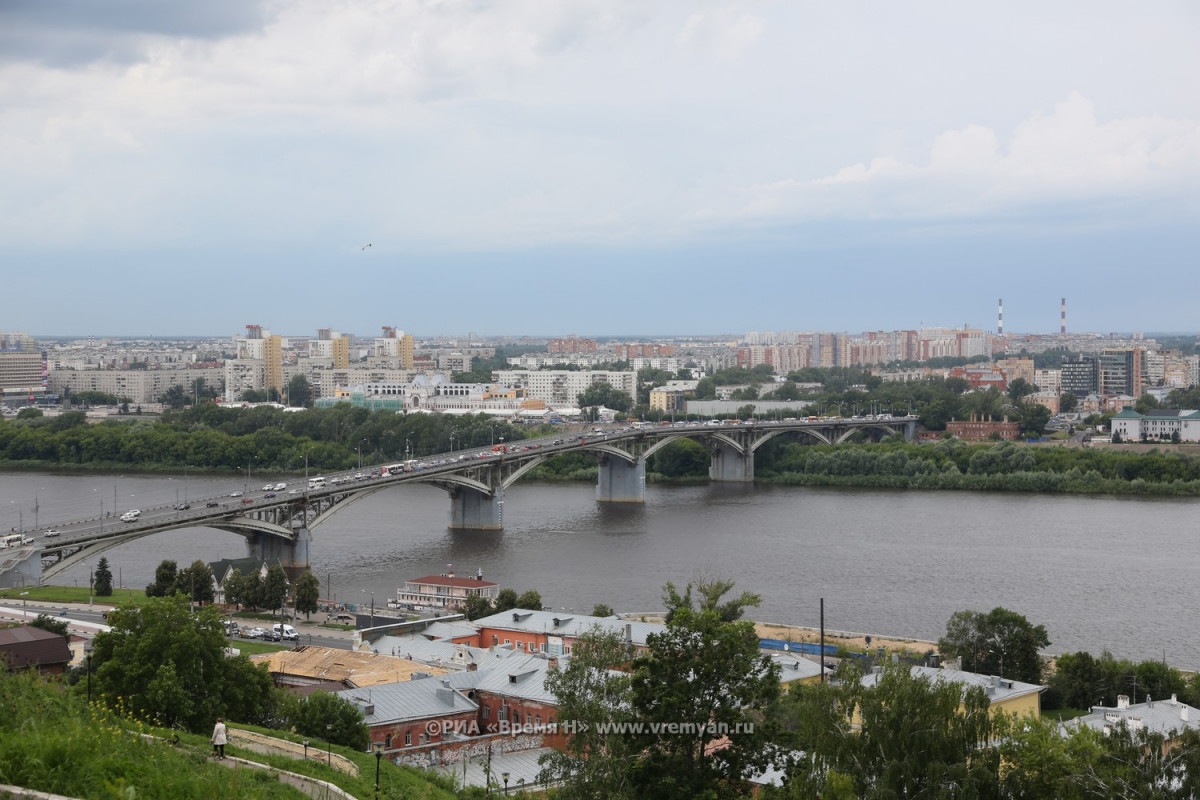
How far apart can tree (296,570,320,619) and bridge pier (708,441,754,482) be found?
72.3 feet

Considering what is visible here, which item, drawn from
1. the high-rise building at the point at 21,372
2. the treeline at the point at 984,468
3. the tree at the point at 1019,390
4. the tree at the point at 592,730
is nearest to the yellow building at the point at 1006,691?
the tree at the point at 592,730

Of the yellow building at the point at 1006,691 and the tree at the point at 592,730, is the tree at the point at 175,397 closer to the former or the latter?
the yellow building at the point at 1006,691

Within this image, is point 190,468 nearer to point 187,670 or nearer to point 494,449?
point 494,449

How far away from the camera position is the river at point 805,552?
18.4m

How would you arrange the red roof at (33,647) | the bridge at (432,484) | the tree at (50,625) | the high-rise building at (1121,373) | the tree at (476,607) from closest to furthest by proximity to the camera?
the red roof at (33,647) < the tree at (50,625) < the tree at (476,607) < the bridge at (432,484) < the high-rise building at (1121,373)

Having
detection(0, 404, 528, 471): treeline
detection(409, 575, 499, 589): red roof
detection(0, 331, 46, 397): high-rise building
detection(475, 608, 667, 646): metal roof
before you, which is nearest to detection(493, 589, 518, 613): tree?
detection(475, 608, 667, 646): metal roof

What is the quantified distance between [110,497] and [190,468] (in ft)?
25.8

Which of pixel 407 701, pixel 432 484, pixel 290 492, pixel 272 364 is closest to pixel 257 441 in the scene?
pixel 432 484

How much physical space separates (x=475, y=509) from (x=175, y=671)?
18.4 meters

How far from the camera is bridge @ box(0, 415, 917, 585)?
19.7 meters

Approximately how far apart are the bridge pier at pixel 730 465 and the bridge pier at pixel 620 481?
17.7ft

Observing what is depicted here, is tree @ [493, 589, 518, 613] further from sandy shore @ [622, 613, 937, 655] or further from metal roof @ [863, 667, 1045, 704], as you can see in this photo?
metal roof @ [863, 667, 1045, 704]

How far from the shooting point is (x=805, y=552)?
23.5 m

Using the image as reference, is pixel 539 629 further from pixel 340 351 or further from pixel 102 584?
pixel 340 351
